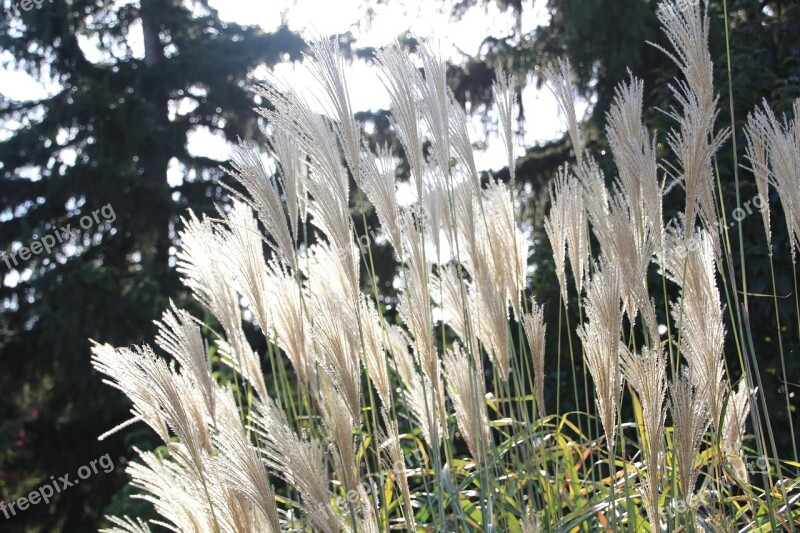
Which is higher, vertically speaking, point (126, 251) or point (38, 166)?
point (38, 166)

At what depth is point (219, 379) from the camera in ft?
15.5

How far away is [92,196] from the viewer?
9320mm

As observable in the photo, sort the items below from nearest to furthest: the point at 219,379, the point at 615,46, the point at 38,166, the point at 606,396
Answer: the point at 606,396, the point at 219,379, the point at 615,46, the point at 38,166

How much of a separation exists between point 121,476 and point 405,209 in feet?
28.3

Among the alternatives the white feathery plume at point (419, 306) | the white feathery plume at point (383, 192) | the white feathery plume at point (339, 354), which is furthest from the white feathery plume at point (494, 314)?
the white feathery plume at point (339, 354)

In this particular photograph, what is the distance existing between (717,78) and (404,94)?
147 inches

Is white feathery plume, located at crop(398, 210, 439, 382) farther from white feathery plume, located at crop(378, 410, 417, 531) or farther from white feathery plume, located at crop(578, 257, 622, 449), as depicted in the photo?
white feathery plume, located at crop(578, 257, 622, 449)

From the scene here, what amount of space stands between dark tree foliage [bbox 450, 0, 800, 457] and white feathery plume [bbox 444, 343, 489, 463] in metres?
1.05

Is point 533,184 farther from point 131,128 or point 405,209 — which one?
point 405,209

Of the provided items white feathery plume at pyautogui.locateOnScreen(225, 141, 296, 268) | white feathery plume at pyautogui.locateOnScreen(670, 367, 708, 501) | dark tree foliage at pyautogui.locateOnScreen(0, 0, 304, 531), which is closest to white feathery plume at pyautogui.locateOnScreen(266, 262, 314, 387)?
white feathery plume at pyautogui.locateOnScreen(225, 141, 296, 268)

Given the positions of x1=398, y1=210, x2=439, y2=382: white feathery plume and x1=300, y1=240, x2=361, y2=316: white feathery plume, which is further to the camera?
x1=398, y1=210, x2=439, y2=382: white feathery plume

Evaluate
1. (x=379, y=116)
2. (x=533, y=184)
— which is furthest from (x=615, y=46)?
(x=379, y=116)

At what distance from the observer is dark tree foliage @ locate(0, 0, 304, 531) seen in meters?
8.94

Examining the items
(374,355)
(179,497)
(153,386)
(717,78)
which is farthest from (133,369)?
(717,78)
